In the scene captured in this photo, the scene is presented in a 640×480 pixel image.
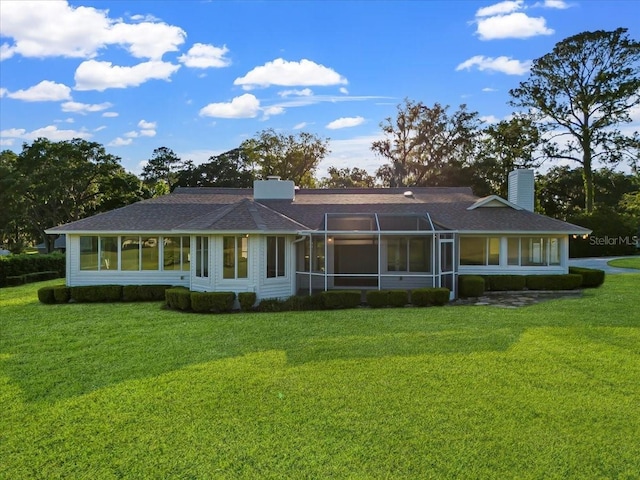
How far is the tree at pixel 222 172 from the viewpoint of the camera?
166ft

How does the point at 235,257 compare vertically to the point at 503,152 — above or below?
below

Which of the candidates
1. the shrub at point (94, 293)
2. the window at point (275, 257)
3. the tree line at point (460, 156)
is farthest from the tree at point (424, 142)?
the shrub at point (94, 293)

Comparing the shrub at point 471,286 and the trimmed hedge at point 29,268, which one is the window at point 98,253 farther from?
the shrub at point 471,286

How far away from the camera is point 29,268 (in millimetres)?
23578

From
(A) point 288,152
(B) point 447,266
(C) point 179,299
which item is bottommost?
(C) point 179,299

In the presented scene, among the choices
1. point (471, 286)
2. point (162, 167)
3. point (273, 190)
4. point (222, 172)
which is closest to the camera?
point (471, 286)

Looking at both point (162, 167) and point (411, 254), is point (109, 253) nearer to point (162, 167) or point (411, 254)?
point (411, 254)

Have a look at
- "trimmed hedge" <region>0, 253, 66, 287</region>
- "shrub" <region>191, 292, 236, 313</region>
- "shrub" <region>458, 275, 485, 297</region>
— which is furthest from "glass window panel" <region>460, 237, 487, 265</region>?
"trimmed hedge" <region>0, 253, 66, 287</region>

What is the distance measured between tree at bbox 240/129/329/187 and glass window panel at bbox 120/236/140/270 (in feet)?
93.2

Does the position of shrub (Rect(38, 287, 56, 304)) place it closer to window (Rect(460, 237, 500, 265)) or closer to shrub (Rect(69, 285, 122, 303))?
shrub (Rect(69, 285, 122, 303))

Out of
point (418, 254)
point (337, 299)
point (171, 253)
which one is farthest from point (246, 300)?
point (418, 254)

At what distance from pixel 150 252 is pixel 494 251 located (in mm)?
14278

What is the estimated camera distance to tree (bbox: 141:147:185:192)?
58.5 meters

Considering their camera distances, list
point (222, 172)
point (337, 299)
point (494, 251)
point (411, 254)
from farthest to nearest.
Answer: point (222, 172), point (494, 251), point (411, 254), point (337, 299)
